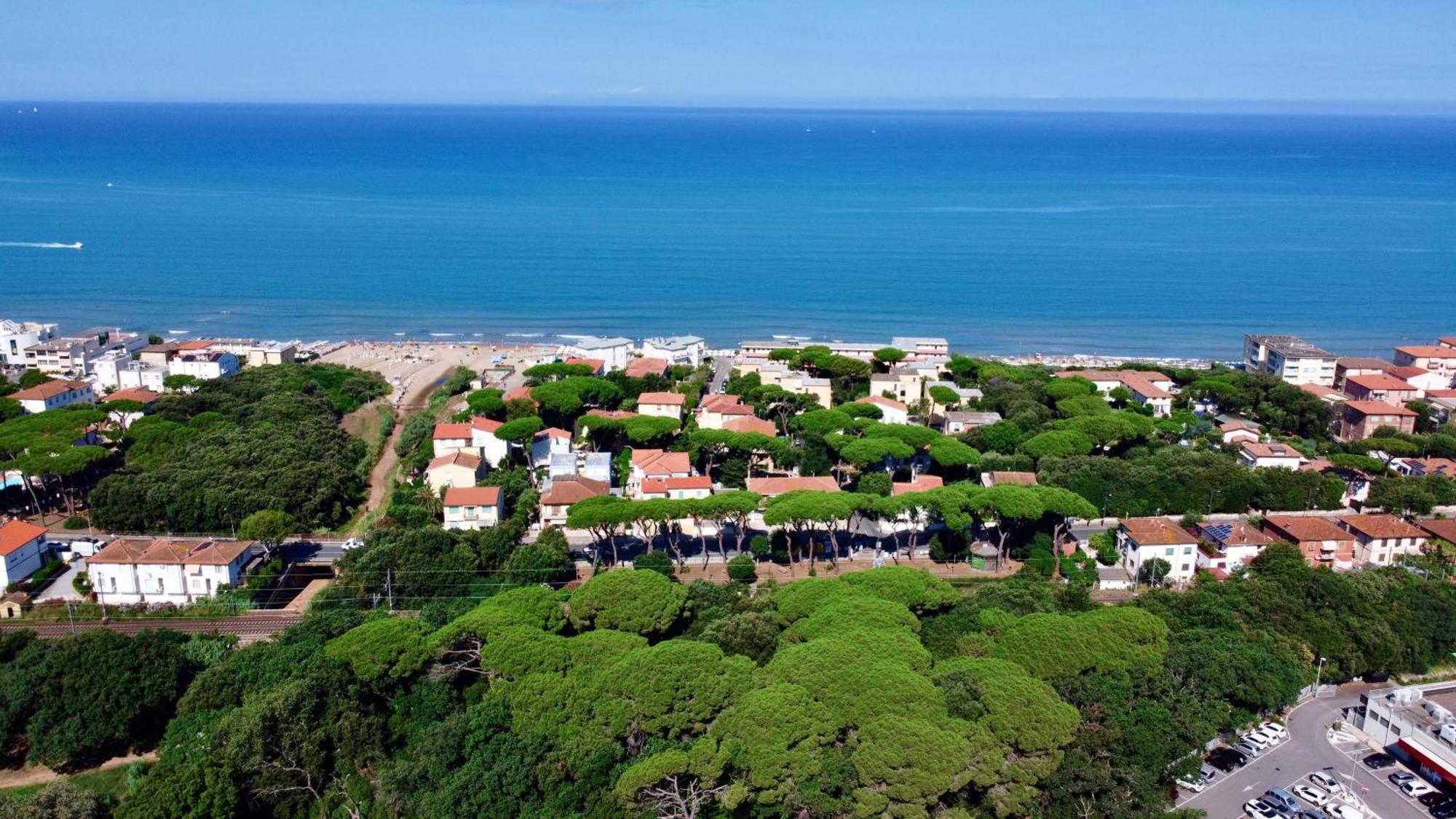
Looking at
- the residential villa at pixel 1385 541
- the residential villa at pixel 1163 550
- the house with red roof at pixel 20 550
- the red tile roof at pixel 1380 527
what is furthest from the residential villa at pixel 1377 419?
the house with red roof at pixel 20 550

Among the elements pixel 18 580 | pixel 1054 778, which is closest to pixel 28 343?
pixel 18 580

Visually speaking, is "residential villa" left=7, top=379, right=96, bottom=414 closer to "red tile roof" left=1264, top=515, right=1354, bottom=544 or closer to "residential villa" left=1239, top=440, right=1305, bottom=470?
"red tile roof" left=1264, top=515, right=1354, bottom=544

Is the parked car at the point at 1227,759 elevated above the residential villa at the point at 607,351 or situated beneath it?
situated beneath

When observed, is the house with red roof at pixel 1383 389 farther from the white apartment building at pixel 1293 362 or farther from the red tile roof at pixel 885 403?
the red tile roof at pixel 885 403

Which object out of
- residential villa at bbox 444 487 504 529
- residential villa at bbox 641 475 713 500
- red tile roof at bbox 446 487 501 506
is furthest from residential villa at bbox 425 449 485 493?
residential villa at bbox 641 475 713 500

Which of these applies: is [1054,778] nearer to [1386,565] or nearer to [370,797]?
[370,797]

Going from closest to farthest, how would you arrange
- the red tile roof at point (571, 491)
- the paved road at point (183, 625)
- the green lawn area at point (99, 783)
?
the green lawn area at point (99, 783), the paved road at point (183, 625), the red tile roof at point (571, 491)

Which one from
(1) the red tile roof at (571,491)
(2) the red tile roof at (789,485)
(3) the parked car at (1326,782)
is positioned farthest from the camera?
(2) the red tile roof at (789,485)
